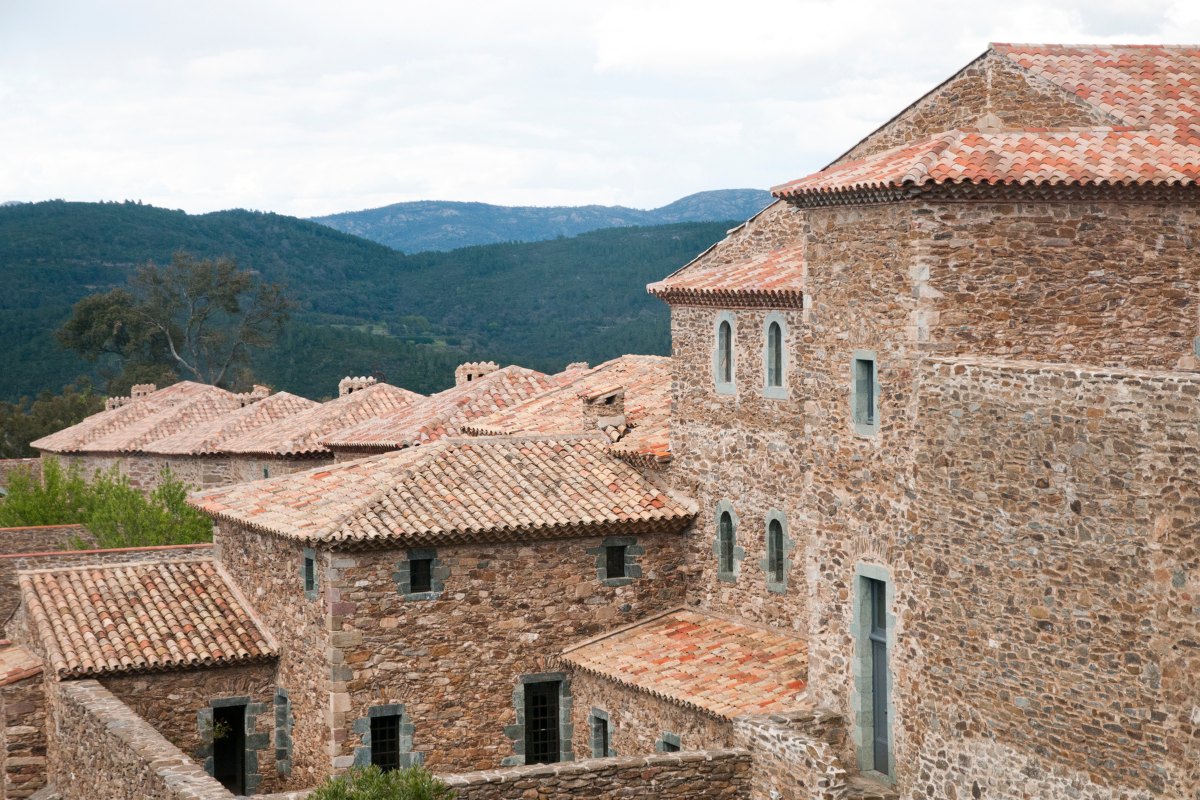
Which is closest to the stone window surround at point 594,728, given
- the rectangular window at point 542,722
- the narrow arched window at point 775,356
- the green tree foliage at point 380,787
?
the rectangular window at point 542,722

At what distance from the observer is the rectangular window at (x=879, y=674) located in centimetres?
1622

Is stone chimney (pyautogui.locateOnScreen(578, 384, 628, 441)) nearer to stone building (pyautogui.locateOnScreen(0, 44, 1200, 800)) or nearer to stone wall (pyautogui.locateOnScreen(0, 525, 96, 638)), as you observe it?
stone building (pyautogui.locateOnScreen(0, 44, 1200, 800))

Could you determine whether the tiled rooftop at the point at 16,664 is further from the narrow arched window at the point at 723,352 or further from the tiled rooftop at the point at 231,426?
the tiled rooftop at the point at 231,426

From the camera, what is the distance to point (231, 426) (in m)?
43.2

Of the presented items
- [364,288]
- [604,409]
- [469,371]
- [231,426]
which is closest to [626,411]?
[604,409]

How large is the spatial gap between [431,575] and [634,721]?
3690mm

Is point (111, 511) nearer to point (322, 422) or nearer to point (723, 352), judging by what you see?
point (322, 422)

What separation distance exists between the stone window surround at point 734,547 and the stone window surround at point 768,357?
6.70 feet

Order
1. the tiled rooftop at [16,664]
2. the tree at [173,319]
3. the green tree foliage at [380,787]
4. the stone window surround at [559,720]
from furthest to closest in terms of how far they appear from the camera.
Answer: the tree at [173,319], the tiled rooftop at [16,664], the stone window surround at [559,720], the green tree foliage at [380,787]

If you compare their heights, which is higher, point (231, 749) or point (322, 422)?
point (322, 422)

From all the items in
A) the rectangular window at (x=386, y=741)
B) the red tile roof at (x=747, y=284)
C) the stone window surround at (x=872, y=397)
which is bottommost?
the rectangular window at (x=386, y=741)

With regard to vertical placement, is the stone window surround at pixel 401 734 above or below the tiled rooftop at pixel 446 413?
below

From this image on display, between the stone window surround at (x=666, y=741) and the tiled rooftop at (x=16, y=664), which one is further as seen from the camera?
the tiled rooftop at (x=16, y=664)

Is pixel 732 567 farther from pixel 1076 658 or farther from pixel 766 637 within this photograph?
pixel 1076 658
